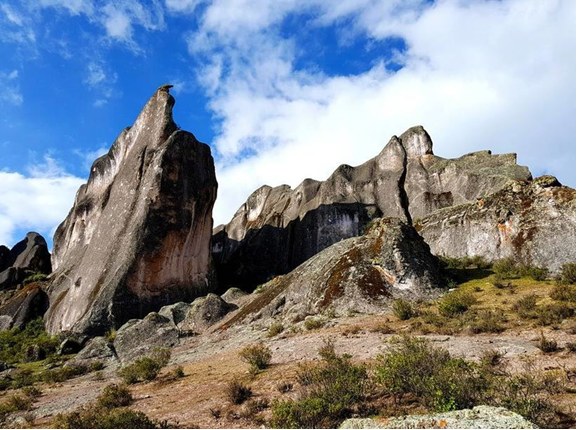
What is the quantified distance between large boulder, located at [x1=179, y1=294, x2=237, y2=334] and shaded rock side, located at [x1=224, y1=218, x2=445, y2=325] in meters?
1.68

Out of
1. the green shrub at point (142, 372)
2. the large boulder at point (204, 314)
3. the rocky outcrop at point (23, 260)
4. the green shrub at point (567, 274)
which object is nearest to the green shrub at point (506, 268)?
the green shrub at point (567, 274)

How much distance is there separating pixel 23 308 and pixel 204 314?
76.4 feet

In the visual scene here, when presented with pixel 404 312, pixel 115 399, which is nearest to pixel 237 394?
pixel 115 399

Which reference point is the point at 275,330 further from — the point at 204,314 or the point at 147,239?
the point at 147,239

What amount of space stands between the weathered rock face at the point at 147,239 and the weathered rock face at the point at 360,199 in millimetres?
12137

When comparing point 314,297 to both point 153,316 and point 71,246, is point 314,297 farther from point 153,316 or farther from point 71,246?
point 71,246

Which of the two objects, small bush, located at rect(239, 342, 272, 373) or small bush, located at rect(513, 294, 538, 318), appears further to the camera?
small bush, located at rect(513, 294, 538, 318)

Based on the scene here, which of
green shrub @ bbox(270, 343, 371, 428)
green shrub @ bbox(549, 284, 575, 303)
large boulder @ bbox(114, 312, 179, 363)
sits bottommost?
green shrub @ bbox(270, 343, 371, 428)

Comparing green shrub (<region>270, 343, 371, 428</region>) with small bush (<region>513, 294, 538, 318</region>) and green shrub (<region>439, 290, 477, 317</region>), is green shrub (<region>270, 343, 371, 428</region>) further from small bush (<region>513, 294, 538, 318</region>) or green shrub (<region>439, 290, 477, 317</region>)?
small bush (<region>513, 294, 538, 318</region>)

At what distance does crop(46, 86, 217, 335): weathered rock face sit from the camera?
34.8 m

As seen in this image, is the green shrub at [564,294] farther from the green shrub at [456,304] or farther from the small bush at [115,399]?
the small bush at [115,399]

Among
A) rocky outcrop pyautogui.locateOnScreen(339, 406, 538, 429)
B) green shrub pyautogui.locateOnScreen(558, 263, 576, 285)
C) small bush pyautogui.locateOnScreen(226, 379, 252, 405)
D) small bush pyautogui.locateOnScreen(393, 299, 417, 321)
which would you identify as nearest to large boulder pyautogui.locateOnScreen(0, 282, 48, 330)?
small bush pyautogui.locateOnScreen(393, 299, 417, 321)

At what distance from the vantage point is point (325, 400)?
9016 millimetres

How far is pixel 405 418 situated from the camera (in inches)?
284
